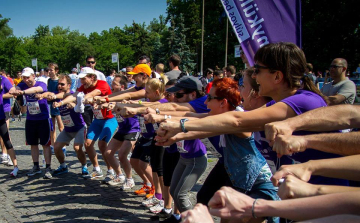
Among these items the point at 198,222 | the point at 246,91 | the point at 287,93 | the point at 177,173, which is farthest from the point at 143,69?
the point at 198,222

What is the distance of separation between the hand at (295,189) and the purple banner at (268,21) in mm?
2588

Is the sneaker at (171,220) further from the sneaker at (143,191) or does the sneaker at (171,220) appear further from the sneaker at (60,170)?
the sneaker at (60,170)

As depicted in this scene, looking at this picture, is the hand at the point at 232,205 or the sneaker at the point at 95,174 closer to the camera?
the hand at the point at 232,205

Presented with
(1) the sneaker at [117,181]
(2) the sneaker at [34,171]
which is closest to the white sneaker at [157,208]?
(1) the sneaker at [117,181]

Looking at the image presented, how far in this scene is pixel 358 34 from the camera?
80.8 ft

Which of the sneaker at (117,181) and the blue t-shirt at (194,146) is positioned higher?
the blue t-shirt at (194,146)

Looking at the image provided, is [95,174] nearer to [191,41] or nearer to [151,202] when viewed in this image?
[151,202]

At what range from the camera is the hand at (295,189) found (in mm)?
1477

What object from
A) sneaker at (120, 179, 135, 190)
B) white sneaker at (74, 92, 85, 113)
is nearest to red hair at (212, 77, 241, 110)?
sneaker at (120, 179, 135, 190)

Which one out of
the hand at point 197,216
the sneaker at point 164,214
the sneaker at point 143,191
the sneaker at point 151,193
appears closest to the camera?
the hand at point 197,216

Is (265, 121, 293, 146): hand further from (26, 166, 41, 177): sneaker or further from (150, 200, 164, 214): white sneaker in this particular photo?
(26, 166, 41, 177): sneaker

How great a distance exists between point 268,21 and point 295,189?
8.98 feet

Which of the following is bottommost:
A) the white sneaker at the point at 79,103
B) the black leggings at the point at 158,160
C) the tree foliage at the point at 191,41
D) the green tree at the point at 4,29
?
the black leggings at the point at 158,160

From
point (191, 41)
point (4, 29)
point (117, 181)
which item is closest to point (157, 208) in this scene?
point (117, 181)
